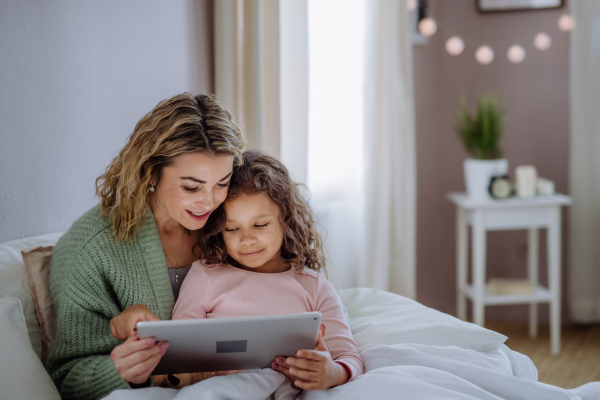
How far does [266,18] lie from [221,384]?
1.43 meters

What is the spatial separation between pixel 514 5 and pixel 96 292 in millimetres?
2627

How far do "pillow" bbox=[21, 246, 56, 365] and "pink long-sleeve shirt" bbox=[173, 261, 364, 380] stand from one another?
0.25m

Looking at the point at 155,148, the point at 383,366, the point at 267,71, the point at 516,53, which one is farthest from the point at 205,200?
the point at 516,53

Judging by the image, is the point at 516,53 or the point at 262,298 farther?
the point at 516,53

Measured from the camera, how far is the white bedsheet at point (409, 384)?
905 millimetres

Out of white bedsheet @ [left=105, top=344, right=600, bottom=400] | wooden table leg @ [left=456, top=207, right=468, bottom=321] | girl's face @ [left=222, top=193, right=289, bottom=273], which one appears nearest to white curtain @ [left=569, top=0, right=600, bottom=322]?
wooden table leg @ [left=456, top=207, right=468, bottom=321]

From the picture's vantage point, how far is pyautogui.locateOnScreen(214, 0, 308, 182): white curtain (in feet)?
6.23

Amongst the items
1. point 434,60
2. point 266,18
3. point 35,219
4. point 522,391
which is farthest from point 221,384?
point 434,60

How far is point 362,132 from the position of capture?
2.48 metres

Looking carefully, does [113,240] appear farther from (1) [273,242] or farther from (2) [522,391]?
(2) [522,391]

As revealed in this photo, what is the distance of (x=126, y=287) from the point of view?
1.11 metres

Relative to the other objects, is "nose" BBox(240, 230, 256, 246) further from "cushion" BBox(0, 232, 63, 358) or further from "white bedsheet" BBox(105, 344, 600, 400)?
"cushion" BBox(0, 232, 63, 358)

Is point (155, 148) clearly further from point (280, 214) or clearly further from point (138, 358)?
point (138, 358)

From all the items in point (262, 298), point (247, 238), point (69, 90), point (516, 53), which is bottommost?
point (262, 298)
